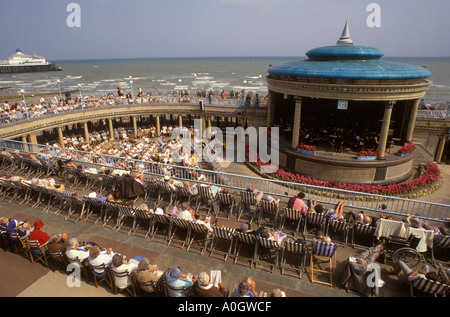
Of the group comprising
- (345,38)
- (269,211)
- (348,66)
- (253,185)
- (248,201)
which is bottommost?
(253,185)

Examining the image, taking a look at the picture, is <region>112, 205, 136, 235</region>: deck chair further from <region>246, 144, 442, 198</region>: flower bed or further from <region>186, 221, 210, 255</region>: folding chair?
<region>246, 144, 442, 198</region>: flower bed

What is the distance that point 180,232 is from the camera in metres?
8.78

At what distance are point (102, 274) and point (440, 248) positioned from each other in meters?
8.99

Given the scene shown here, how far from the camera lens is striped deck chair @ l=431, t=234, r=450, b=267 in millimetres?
7382

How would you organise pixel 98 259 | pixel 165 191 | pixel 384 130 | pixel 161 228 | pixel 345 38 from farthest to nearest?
pixel 345 38 → pixel 384 130 → pixel 165 191 → pixel 161 228 → pixel 98 259

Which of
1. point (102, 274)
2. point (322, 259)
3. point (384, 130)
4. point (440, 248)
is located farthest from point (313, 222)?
point (384, 130)

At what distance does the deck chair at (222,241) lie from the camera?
24.6 feet

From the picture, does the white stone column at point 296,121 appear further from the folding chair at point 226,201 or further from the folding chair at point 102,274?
the folding chair at point 102,274

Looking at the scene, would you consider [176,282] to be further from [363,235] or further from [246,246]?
[363,235]

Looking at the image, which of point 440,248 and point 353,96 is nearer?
point 440,248

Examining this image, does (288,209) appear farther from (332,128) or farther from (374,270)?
(332,128)

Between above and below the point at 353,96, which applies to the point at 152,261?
below

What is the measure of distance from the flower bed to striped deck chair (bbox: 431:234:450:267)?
8927 millimetres
